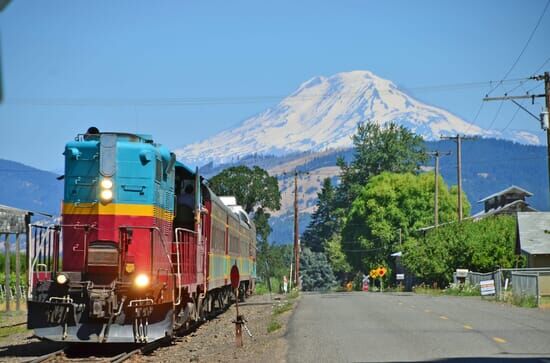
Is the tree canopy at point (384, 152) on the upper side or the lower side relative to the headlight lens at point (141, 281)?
upper

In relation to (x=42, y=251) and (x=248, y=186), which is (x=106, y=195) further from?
(x=248, y=186)

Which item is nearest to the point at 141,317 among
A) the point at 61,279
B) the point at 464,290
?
the point at 61,279

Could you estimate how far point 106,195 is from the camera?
18.9m

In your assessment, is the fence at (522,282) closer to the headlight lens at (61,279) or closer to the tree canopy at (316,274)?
the headlight lens at (61,279)

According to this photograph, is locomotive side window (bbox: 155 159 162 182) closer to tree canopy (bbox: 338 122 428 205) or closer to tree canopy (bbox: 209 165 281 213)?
tree canopy (bbox: 209 165 281 213)

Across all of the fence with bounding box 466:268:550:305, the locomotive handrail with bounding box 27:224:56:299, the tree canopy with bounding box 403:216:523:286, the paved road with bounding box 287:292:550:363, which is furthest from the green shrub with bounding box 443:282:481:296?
the locomotive handrail with bounding box 27:224:56:299

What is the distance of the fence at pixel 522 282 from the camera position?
1345 inches

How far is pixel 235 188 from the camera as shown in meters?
96.9

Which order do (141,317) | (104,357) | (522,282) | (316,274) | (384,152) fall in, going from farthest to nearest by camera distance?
(316,274)
(384,152)
(522,282)
(104,357)
(141,317)

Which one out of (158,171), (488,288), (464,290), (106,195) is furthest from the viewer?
(464,290)

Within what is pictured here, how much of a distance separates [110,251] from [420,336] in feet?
22.7

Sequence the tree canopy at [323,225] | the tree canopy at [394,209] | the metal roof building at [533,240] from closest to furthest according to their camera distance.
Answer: the metal roof building at [533,240] → the tree canopy at [394,209] → the tree canopy at [323,225]

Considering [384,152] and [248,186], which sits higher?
[384,152]

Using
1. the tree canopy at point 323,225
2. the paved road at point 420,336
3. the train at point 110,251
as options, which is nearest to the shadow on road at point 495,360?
the paved road at point 420,336
